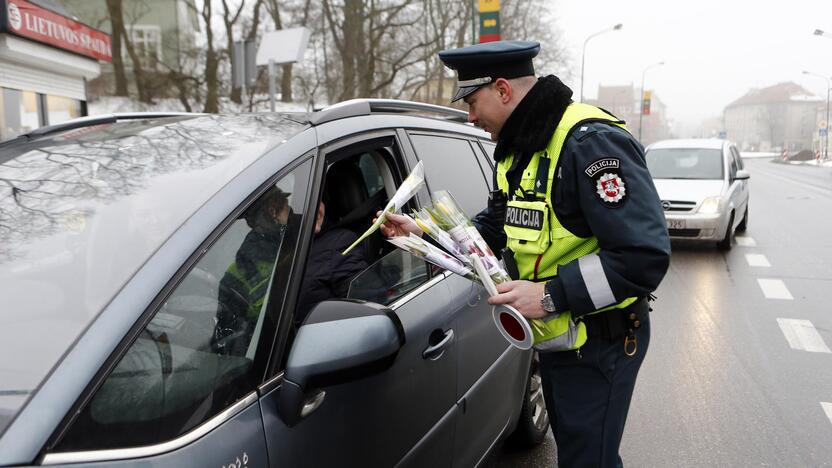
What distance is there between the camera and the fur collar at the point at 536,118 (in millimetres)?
2004

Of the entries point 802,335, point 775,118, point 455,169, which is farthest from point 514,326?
point 775,118

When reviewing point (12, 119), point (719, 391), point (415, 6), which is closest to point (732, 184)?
point (719, 391)

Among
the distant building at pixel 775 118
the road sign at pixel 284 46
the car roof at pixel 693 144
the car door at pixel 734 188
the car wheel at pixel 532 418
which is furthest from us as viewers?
the distant building at pixel 775 118

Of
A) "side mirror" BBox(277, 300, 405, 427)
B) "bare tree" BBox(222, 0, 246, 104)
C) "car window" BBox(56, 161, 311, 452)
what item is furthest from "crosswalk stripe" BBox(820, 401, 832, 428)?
"bare tree" BBox(222, 0, 246, 104)

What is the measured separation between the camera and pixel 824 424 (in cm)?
388

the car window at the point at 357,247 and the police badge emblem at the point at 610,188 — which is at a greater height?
the police badge emblem at the point at 610,188

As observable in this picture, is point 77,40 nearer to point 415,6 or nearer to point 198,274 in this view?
point 198,274

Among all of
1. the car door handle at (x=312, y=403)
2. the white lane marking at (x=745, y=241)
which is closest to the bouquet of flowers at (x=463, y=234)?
the car door handle at (x=312, y=403)

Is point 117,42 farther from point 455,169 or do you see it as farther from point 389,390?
point 389,390

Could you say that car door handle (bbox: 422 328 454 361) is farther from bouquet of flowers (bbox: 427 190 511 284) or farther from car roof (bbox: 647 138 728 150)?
car roof (bbox: 647 138 728 150)

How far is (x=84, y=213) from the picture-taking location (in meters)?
1.61

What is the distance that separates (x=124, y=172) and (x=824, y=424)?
4.06 meters

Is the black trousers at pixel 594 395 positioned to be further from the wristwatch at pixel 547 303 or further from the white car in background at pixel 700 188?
the white car in background at pixel 700 188

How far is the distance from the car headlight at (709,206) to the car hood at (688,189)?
89 millimetres
